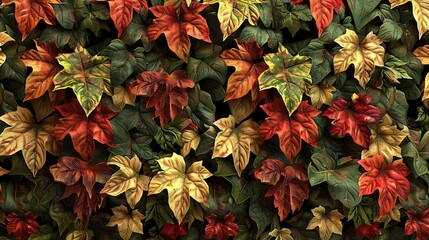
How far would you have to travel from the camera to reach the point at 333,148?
2.17 meters

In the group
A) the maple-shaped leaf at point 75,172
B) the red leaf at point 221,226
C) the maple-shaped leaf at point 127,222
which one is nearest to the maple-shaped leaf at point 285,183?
the red leaf at point 221,226

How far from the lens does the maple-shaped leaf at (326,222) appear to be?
216 cm

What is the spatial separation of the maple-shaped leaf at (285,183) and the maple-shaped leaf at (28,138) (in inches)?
26.9

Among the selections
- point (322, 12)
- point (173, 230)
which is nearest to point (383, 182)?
point (322, 12)

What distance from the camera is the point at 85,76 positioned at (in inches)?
78.6

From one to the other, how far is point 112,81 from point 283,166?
0.62 metres

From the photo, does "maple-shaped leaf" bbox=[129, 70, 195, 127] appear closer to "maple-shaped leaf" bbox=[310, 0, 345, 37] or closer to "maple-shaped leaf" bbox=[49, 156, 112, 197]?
"maple-shaped leaf" bbox=[49, 156, 112, 197]

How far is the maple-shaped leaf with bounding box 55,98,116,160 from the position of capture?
201cm

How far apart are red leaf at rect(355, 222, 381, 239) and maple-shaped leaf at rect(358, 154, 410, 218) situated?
0.29 ft

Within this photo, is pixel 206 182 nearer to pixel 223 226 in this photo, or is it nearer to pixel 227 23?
pixel 223 226

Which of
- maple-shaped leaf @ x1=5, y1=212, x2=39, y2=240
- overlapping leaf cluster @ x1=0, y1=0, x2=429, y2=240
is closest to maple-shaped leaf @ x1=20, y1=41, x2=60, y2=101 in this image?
overlapping leaf cluster @ x1=0, y1=0, x2=429, y2=240

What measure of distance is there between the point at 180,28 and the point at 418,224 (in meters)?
1.07

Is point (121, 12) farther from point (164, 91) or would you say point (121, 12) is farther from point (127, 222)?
point (127, 222)

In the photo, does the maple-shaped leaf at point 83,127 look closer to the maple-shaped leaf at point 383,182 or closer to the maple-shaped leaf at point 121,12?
the maple-shaped leaf at point 121,12
